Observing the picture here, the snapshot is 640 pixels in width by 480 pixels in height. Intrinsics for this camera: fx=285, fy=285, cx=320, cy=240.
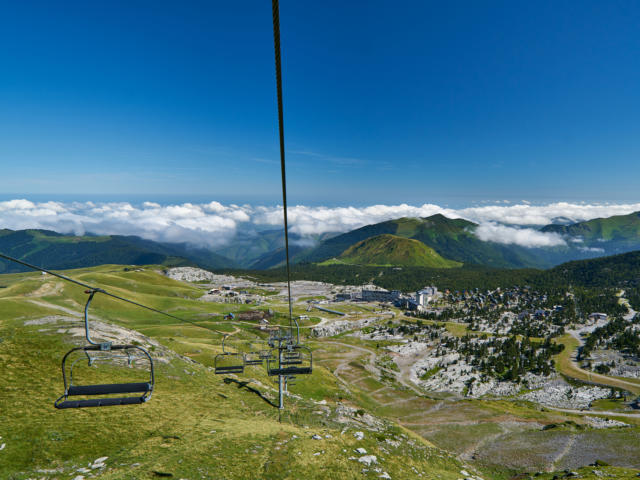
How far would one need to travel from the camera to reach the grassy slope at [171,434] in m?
26.0

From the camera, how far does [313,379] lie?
74375 millimetres

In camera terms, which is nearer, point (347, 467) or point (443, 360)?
point (347, 467)

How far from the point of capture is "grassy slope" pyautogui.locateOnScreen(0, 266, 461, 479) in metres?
26.0

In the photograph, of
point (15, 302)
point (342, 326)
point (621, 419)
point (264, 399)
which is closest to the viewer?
point (264, 399)

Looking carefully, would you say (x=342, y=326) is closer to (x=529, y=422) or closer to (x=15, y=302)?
(x=529, y=422)

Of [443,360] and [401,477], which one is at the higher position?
[401,477]

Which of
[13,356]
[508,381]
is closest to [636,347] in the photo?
[508,381]

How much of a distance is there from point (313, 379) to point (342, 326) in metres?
116

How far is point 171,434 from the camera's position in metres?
31.9

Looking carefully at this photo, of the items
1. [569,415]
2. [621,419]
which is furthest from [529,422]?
[621,419]

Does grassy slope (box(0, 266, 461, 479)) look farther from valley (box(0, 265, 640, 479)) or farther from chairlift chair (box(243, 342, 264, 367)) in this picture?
chairlift chair (box(243, 342, 264, 367))

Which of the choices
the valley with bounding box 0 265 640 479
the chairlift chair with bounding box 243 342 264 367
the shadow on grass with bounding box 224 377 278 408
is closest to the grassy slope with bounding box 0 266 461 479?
the valley with bounding box 0 265 640 479

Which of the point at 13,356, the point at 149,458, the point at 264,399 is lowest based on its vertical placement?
the point at 264,399

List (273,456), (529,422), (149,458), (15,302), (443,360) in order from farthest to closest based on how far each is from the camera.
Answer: (443,360)
(15,302)
(529,422)
(273,456)
(149,458)
